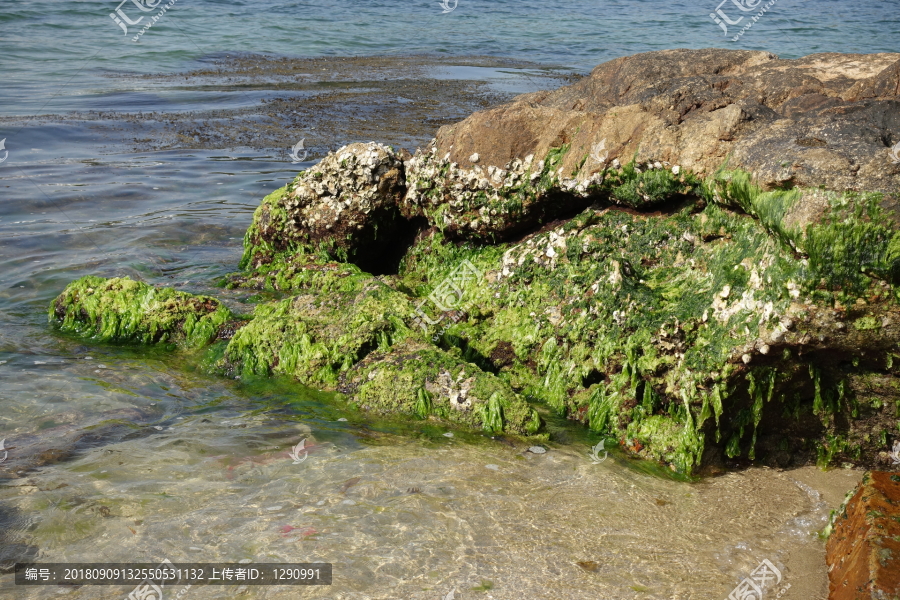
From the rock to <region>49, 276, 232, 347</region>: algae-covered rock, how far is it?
498cm

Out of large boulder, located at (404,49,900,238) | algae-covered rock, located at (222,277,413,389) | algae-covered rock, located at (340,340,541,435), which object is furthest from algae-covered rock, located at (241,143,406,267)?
algae-covered rock, located at (340,340,541,435)

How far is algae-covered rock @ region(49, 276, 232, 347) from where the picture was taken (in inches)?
257

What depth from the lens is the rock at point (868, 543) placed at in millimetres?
3055

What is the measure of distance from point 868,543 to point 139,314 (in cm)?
584

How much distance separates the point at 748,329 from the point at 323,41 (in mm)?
23387

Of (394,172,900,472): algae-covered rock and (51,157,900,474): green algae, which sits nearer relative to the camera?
(394,172,900,472): algae-covered rock

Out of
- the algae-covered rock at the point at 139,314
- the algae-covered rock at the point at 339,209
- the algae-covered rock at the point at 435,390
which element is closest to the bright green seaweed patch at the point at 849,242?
the algae-covered rock at the point at 435,390

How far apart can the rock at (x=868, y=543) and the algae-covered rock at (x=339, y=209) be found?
491 cm

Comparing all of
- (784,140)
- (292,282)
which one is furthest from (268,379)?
(784,140)

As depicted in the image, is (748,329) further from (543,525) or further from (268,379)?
(268,379)

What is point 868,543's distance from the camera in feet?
10.8

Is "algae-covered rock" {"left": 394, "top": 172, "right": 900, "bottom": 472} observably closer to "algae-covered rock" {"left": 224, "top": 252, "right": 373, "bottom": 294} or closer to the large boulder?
the large boulder

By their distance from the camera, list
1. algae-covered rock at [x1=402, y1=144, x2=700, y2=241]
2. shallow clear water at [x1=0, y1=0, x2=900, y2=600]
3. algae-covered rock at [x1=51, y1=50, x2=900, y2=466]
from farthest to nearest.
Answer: algae-covered rock at [x1=402, y1=144, x2=700, y2=241] → algae-covered rock at [x1=51, y1=50, x2=900, y2=466] → shallow clear water at [x1=0, y1=0, x2=900, y2=600]

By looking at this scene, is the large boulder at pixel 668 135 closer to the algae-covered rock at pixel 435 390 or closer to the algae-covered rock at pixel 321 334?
the algae-covered rock at pixel 321 334
